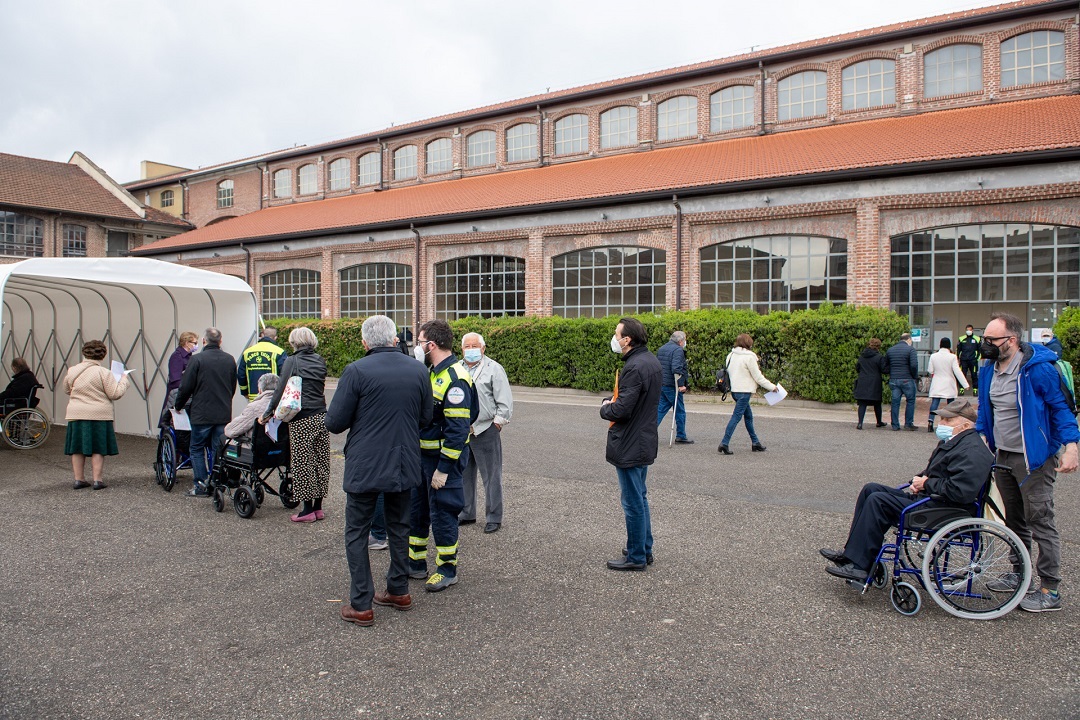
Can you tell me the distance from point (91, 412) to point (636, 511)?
6.43m

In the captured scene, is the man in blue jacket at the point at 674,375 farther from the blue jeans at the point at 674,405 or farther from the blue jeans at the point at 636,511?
the blue jeans at the point at 636,511

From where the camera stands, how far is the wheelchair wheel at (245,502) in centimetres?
700

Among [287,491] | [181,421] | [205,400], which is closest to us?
[287,491]

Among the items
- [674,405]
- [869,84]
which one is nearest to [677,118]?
[869,84]

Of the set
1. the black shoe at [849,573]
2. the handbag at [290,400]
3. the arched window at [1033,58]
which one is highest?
the arched window at [1033,58]

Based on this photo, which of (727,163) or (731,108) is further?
(731,108)

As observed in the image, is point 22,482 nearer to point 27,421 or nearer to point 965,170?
point 27,421

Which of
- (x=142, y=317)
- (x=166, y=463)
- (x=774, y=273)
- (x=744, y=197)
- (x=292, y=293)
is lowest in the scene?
(x=166, y=463)

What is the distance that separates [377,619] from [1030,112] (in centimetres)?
2464

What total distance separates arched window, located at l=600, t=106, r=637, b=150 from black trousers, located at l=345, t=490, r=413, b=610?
27357 mm

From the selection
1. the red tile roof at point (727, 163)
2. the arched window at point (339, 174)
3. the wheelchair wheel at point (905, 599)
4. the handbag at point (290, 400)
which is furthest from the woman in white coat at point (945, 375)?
the arched window at point (339, 174)

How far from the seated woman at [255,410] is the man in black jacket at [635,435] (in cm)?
352

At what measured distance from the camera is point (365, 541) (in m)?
4.61

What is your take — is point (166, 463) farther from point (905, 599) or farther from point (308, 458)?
point (905, 599)
